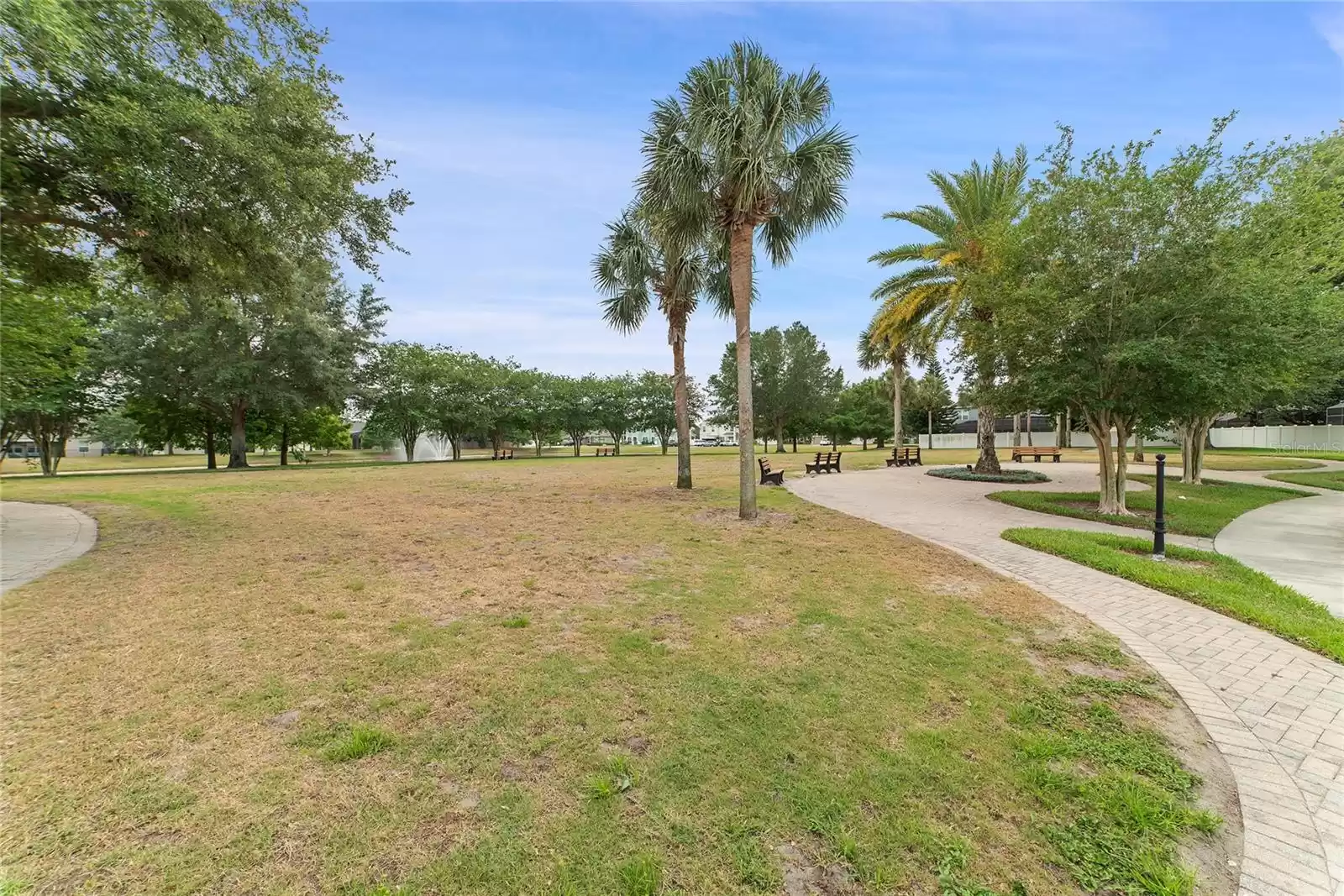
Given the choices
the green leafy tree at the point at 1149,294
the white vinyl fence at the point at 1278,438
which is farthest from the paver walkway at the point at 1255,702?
the white vinyl fence at the point at 1278,438

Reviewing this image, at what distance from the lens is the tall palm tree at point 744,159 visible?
9.11 metres

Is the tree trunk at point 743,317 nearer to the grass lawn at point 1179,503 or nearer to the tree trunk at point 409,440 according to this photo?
the grass lawn at point 1179,503

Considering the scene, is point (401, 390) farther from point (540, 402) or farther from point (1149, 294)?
point (1149, 294)

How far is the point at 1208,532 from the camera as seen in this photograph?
9133 millimetres

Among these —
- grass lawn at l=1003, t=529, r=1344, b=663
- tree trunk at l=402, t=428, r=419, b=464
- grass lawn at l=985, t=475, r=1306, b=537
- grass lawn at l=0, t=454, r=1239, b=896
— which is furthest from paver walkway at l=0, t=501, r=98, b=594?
tree trunk at l=402, t=428, r=419, b=464

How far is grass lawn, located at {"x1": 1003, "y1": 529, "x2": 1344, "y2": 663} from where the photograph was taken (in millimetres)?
4770

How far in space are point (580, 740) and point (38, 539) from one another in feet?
34.5

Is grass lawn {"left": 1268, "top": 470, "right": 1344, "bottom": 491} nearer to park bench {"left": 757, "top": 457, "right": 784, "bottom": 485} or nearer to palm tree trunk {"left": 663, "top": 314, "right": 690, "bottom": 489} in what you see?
park bench {"left": 757, "top": 457, "right": 784, "bottom": 485}

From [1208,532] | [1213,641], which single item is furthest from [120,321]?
[1208,532]

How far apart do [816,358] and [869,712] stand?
4759cm

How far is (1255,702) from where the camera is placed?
3.58 metres

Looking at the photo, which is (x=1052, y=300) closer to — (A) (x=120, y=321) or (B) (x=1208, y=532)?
(B) (x=1208, y=532)

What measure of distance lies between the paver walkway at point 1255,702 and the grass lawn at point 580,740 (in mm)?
181

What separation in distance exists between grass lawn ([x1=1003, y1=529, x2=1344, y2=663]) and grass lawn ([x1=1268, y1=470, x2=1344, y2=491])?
13.4 meters
